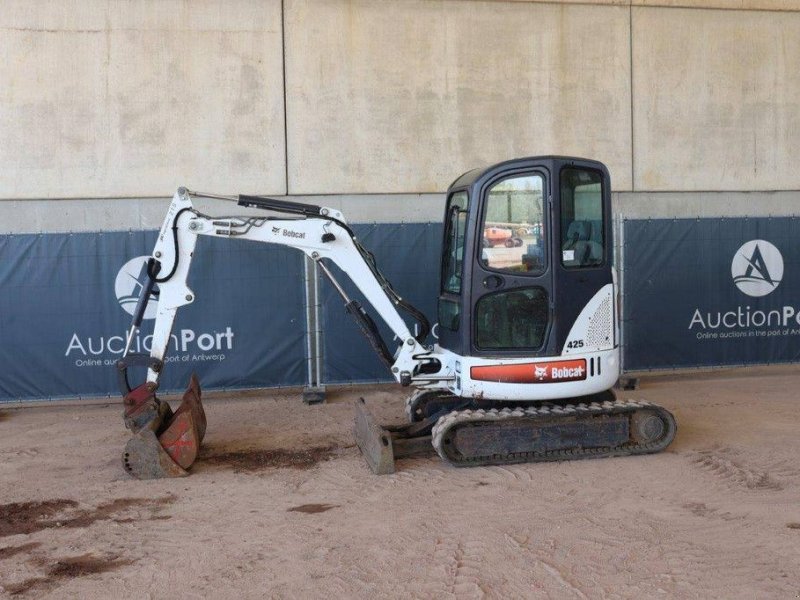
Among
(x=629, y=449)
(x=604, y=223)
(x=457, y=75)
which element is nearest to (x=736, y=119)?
(x=457, y=75)

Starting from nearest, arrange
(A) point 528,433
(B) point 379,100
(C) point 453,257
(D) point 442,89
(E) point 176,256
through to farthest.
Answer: (A) point 528,433 < (E) point 176,256 < (C) point 453,257 < (B) point 379,100 < (D) point 442,89

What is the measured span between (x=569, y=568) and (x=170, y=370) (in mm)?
6250

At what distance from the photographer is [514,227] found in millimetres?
7203

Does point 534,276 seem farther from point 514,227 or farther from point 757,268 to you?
point 757,268

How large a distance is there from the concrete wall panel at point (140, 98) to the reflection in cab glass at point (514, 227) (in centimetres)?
478

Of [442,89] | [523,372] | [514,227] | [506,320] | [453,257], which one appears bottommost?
[523,372]

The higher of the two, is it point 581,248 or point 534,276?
point 581,248

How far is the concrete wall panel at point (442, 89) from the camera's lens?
11.3 m

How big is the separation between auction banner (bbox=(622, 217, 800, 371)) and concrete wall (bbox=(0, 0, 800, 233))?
1.28m

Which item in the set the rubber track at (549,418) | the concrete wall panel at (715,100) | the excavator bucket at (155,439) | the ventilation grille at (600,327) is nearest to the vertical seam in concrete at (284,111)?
the excavator bucket at (155,439)

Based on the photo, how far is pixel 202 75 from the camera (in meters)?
11.1

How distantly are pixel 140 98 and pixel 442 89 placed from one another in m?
3.97

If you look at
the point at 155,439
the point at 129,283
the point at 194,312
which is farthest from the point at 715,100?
the point at 155,439

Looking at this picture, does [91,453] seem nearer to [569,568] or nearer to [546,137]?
[569,568]
